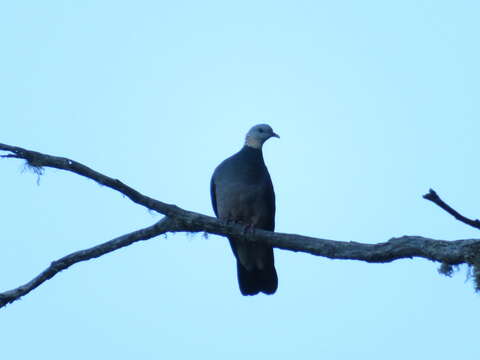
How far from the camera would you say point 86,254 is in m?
4.14

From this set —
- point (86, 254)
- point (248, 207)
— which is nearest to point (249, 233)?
point (86, 254)

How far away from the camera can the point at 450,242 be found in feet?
10.4

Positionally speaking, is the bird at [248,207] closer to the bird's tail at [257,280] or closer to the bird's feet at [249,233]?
the bird's tail at [257,280]

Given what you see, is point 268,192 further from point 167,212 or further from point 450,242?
point 450,242

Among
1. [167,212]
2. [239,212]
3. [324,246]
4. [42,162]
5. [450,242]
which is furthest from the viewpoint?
[239,212]

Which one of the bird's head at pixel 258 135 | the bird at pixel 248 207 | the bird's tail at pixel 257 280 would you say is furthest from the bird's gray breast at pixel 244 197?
the bird's head at pixel 258 135

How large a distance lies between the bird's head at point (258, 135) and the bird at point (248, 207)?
1.20 feet

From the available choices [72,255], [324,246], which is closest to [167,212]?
[72,255]

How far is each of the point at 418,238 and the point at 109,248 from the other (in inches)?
70.8

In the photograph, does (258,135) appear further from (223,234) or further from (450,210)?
(450,210)

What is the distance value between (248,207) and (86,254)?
240 cm

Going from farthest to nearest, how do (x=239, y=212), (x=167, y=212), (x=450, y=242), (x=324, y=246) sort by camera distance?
(x=239, y=212) < (x=167, y=212) < (x=324, y=246) < (x=450, y=242)

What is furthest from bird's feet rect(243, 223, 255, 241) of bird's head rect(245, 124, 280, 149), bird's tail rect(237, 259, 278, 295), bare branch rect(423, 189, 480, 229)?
bird's head rect(245, 124, 280, 149)

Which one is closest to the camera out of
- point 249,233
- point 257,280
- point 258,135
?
point 249,233
